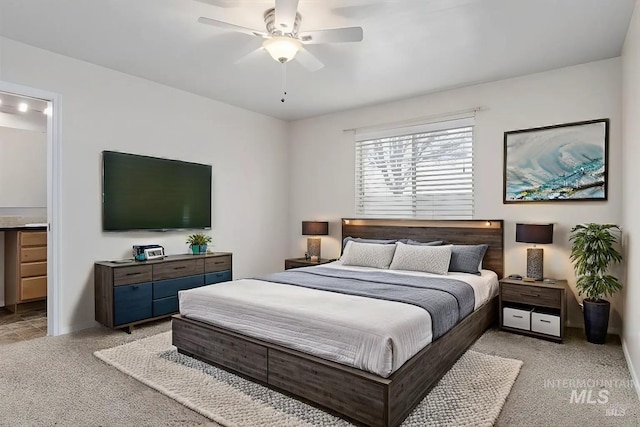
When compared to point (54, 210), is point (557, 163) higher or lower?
higher

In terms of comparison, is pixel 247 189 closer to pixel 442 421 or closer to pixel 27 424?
pixel 27 424

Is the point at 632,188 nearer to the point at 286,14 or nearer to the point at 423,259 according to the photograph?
the point at 423,259

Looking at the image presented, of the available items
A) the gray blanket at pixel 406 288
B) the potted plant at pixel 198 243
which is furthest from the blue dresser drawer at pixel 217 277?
the gray blanket at pixel 406 288

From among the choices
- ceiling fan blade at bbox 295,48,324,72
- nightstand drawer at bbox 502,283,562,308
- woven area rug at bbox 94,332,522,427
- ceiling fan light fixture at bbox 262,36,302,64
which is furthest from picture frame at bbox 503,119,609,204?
ceiling fan light fixture at bbox 262,36,302,64

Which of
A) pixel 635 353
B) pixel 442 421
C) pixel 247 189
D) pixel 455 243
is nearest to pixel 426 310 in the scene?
pixel 442 421

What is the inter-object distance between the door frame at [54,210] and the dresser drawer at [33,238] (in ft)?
4.33

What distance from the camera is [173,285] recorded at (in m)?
4.24

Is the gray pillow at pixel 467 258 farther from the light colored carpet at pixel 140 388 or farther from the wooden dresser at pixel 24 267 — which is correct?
the wooden dresser at pixel 24 267

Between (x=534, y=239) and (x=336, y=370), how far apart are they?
2.81 meters

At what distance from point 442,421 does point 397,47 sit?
308 cm

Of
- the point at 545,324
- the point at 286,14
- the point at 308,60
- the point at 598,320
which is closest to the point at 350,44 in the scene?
the point at 308,60

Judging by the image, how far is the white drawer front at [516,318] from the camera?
12.3ft

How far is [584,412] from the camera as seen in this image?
91.4 inches

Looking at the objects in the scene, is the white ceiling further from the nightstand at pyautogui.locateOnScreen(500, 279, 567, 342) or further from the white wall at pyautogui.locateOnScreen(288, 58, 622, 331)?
the nightstand at pyautogui.locateOnScreen(500, 279, 567, 342)
